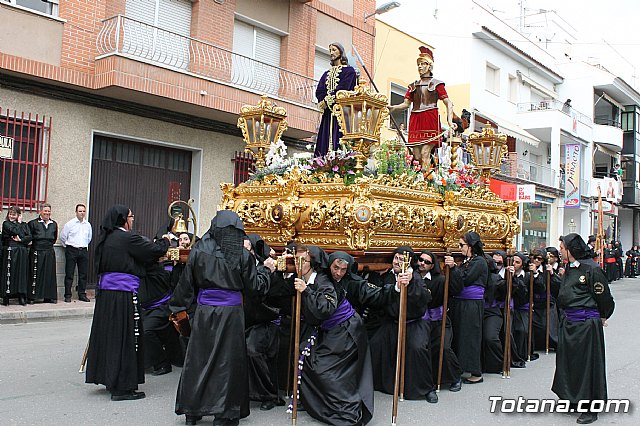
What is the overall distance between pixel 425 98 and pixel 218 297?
4.49 meters

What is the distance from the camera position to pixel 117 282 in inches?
224

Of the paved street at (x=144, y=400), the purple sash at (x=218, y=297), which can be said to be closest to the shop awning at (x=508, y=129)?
the paved street at (x=144, y=400)

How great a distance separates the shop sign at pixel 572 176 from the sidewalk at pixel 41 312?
23.3m

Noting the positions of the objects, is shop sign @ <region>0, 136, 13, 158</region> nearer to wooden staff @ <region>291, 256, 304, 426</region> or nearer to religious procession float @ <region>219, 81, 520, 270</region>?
religious procession float @ <region>219, 81, 520, 270</region>

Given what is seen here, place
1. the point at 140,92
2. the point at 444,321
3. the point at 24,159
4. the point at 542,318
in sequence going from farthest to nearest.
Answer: the point at 140,92 < the point at 24,159 < the point at 542,318 < the point at 444,321

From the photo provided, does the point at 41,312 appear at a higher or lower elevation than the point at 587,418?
higher

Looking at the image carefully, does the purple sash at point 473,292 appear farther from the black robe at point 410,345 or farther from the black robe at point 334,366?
the black robe at point 334,366

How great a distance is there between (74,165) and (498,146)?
7.67 meters

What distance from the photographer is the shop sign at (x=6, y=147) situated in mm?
10438

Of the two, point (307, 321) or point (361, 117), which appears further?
point (361, 117)

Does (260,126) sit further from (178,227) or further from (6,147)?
(6,147)

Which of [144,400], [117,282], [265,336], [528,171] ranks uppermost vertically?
[528,171]

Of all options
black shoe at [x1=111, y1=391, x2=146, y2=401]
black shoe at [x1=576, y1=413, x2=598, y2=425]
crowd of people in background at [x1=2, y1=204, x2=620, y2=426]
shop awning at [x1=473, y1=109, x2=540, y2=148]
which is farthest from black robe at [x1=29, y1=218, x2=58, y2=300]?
shop awning at [x1=473, y1=109, x2=540, y2=148]

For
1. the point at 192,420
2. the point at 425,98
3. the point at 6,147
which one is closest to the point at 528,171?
the point at 425,98
